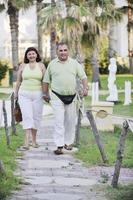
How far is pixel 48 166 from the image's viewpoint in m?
8.66

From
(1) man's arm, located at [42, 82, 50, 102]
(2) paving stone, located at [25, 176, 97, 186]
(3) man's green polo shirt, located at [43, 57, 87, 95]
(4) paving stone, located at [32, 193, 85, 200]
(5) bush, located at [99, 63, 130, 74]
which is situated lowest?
(5) bush, located at [99, 63, 130, 74]

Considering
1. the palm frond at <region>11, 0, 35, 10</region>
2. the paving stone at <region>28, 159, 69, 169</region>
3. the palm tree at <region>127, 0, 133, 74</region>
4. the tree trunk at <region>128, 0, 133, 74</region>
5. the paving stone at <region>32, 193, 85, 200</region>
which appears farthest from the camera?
the tree trunk at <region>128, 0, 133, 74</region>

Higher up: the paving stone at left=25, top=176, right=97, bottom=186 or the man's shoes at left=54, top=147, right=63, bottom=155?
the paving stone at left=25, top=176, right=97, bottom=186

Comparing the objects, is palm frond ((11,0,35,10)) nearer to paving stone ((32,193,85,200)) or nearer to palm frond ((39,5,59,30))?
palm frond ((39,5,59,30))

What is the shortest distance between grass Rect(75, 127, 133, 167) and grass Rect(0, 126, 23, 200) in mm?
1019

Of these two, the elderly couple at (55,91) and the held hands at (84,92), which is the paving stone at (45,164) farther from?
the held hands at (84,92)

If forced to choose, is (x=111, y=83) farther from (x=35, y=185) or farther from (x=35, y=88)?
(x=35, y=185)

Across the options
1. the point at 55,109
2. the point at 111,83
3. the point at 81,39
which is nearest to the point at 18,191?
the point at 55,109

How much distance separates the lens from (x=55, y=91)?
985cm

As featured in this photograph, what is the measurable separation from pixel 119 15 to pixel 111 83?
8.57m

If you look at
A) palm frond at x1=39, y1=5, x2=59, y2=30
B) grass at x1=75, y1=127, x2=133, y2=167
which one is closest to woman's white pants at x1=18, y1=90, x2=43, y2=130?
grass at x1=75, y1=127, x2=133, y2=167

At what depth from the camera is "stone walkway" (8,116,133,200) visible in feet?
22.5

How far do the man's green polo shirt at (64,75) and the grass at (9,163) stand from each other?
1.19 meters

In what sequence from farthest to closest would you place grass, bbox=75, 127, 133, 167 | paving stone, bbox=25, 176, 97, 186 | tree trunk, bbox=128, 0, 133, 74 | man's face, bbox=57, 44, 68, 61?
tree trunk, bbox=128, 0, 133, 74 → man's face, bbox=57, 44, 68, 61 → grass, bbox=75, 127, 133, 167 → paving stone, bbox=25, 176, 97, 186
